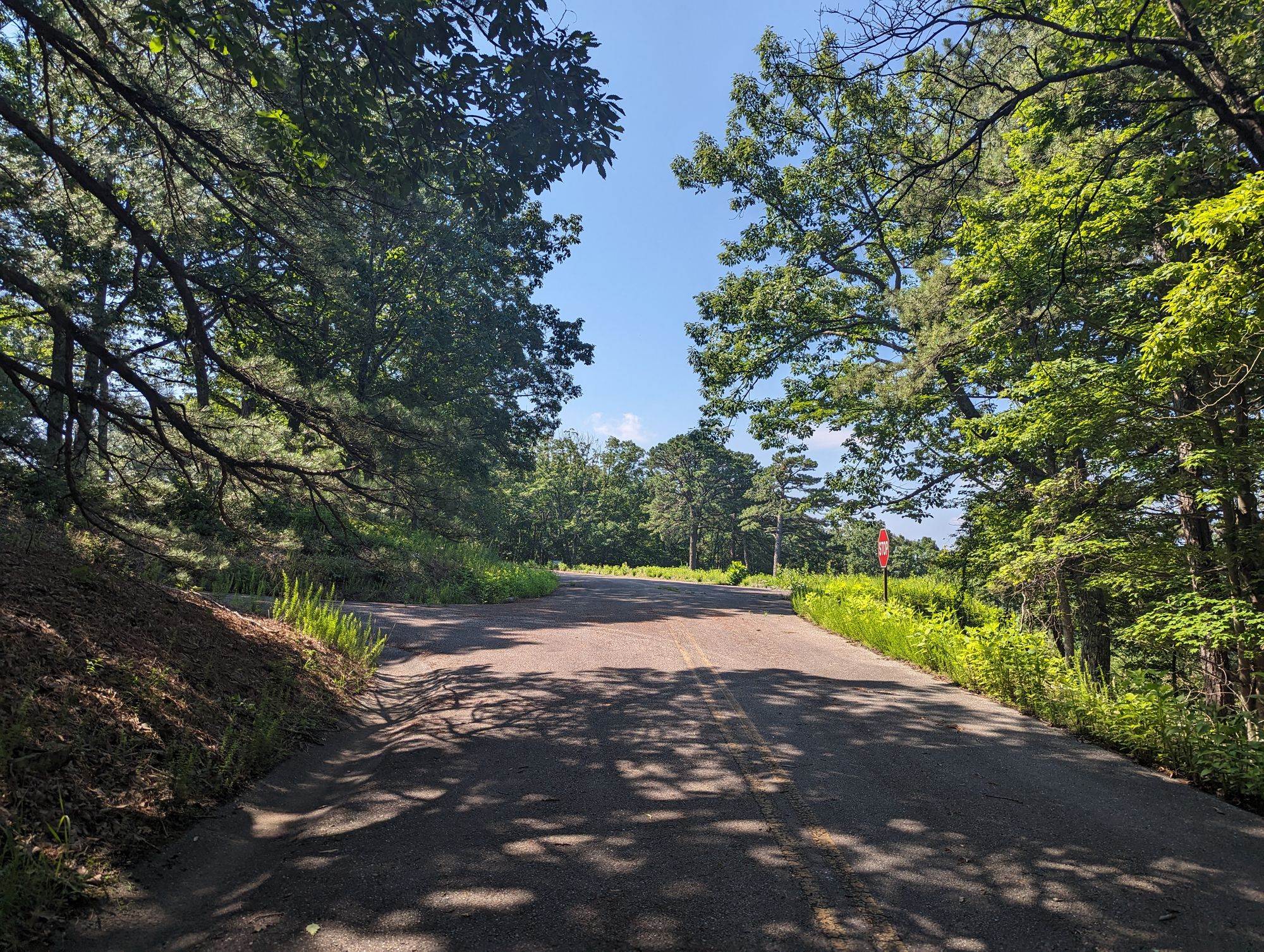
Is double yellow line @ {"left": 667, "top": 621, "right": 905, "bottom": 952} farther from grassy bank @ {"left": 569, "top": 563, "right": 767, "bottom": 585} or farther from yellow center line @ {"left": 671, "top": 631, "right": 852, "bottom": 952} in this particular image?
grassy bank @ {"left": 569, "top": 563, "right": 767, "bottom": 585}

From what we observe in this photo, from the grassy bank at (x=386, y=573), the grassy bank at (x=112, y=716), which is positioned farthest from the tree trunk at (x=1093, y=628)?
the grassy bank at (x=112, y=716)

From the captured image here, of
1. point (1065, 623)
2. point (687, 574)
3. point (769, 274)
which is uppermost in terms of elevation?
point (769, 274)

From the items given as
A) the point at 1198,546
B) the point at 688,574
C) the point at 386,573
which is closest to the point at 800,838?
the point at 1198,546

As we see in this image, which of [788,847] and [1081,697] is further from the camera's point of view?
[1081,697]

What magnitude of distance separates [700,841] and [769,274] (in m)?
16.0

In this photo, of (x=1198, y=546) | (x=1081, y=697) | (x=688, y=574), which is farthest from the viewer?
(x=688, y=574)

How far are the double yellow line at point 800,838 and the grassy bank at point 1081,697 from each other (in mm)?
3069

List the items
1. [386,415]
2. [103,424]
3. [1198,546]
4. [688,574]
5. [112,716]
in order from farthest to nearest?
[688,574] → [386,415] → [1198,546] → [103,424] → [112,716]

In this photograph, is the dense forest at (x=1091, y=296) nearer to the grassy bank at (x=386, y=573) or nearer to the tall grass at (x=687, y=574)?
the grassy bank at (x=386, y=573)

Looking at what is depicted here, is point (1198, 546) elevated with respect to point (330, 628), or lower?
elevated

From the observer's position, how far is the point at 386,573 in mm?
9719

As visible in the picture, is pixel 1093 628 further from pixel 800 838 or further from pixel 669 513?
pixel 669 513

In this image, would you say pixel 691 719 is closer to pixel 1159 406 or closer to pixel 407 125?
pixel 407 125

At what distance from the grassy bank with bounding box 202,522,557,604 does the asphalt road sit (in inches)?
87.2
